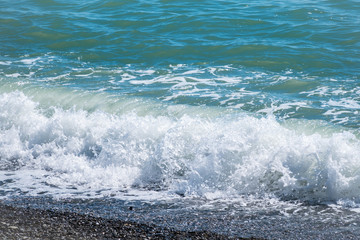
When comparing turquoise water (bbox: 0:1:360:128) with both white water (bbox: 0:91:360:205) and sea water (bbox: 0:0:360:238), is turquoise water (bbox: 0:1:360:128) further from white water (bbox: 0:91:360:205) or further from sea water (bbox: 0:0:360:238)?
white water (bbox: 0:91:360:205)

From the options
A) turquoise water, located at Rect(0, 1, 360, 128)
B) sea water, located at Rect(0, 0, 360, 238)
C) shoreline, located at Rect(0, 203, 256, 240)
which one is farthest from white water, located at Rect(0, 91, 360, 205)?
turquoise water, located at Rect(0, 1, 360, 128)

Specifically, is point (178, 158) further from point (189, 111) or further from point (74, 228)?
point (74, 228)

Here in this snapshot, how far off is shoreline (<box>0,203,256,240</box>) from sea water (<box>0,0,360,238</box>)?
0.30 meters

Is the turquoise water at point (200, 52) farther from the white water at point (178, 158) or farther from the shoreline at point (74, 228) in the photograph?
the shoreline at point (74, 228)

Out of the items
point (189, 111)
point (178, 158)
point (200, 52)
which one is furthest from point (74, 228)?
point (200, 52)

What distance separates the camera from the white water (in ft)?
21.8

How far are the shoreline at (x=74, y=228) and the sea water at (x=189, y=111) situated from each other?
30 cm

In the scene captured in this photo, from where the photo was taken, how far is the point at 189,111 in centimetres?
955

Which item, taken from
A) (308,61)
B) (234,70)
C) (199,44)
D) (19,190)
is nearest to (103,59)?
(199,44)

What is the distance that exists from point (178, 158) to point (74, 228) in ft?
7.82

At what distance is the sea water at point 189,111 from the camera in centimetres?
650

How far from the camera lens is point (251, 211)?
6.06 m

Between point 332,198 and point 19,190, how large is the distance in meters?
4.03

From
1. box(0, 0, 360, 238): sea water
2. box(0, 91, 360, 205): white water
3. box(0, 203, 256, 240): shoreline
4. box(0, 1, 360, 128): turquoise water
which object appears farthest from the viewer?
box(0, 1, 360, 128): turquoise water
